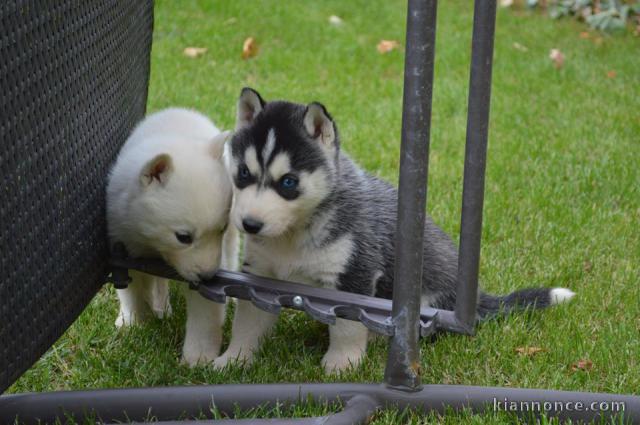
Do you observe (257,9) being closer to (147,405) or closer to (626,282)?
(626,282)

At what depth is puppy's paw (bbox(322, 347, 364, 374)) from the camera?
128 inches

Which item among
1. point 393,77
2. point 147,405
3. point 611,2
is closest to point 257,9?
point 393,77

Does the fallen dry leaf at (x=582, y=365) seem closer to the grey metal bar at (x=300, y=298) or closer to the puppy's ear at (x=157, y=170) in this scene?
the grey metal bar at (x=300, y=298)

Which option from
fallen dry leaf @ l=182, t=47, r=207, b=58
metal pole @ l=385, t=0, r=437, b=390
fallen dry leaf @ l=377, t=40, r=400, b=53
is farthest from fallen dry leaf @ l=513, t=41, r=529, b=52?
metal pole @ l=385, t=0, r=437, b=390

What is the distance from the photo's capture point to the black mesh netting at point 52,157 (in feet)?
6.74

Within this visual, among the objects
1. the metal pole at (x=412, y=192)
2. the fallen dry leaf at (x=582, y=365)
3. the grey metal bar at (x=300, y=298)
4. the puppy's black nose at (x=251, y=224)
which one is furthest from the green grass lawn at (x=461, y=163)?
the puppy's black nose at (x=251, y=224)

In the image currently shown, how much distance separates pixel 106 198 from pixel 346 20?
5828 mm

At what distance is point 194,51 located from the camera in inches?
289

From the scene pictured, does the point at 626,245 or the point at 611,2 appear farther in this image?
the point at 611,2

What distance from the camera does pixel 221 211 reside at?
307 centimetres

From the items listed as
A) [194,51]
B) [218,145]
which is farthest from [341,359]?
[194,51]

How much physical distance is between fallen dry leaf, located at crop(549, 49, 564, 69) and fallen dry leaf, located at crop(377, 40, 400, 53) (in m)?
1.29

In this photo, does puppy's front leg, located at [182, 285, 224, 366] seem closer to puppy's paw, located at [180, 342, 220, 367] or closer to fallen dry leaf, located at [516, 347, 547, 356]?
puppy's paw, located at [180, 342, 220, 367]

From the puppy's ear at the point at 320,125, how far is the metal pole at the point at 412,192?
62 centimetres
